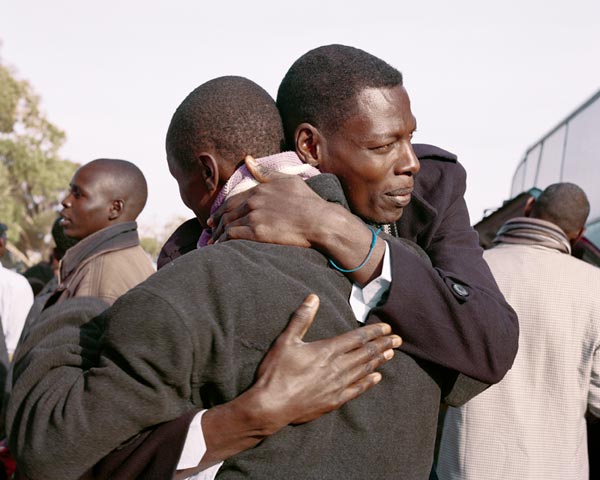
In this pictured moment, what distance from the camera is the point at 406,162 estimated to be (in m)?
1.90

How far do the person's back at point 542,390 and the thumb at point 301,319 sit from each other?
7.04ft

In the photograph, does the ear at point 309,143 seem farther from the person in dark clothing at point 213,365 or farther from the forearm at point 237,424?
the forearm at point 237,424

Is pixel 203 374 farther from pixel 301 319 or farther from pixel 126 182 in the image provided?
pixel 126 182

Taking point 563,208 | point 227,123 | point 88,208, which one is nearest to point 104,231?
point 88,208

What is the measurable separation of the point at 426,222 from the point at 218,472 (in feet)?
2.92

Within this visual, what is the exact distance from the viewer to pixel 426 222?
2.06 m

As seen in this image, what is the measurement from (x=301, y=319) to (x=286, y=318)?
0.11 ft

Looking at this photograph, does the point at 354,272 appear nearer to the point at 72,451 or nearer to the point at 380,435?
the point at 380,435

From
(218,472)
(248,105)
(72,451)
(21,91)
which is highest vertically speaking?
(248,105)

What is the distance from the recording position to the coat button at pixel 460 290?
5.69ft

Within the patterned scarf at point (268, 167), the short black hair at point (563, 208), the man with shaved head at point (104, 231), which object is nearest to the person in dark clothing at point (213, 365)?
the patterned scarf at point (268, 167)

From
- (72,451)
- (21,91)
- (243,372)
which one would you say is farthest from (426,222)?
(21,91)

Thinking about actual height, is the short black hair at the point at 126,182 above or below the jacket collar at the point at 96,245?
above

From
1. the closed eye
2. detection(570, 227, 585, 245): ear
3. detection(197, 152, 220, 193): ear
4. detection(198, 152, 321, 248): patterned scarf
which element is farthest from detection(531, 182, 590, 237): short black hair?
detection(197, 152, 220, 193): ear
